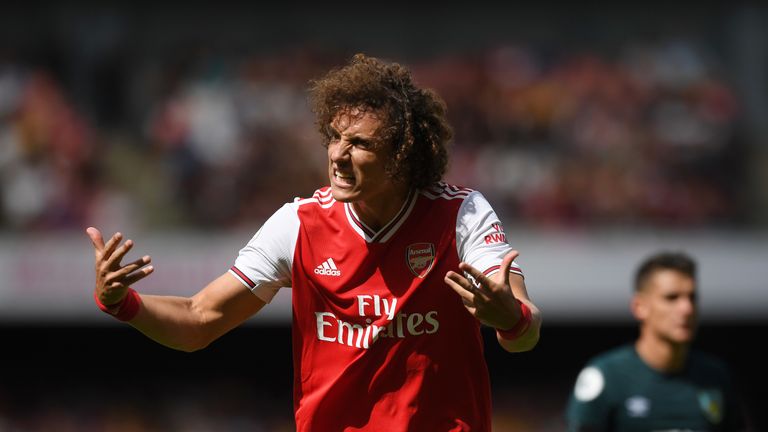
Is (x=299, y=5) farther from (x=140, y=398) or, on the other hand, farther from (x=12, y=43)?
(x=140, y=398)

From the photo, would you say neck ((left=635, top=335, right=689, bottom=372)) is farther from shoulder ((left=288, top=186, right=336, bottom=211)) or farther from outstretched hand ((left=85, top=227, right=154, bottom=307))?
outstretched hand ((left=85, top=227, right=154, bottom=307))

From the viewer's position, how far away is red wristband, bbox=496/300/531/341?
347 centimetres

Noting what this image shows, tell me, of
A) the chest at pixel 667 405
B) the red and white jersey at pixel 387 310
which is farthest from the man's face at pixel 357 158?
the chest at pixel 667 405

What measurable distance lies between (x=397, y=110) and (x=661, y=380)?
2.59 meters

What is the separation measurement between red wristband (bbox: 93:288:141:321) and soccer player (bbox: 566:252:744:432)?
8.02ft

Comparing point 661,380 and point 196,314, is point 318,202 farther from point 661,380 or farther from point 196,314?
point 661,380

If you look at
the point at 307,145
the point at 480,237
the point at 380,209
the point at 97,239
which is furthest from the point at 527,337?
the point at 307,145

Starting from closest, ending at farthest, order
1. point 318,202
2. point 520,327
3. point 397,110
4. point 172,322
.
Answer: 1. point 520,327
2. point 397,110
3. point 172,322
4. point 318,202

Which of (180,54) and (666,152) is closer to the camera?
(666,152)

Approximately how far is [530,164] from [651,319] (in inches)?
226

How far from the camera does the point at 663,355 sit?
5.71 m

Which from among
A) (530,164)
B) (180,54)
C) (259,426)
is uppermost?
(180,54)

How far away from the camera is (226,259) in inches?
392

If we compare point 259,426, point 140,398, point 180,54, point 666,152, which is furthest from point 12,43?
point 666,152
